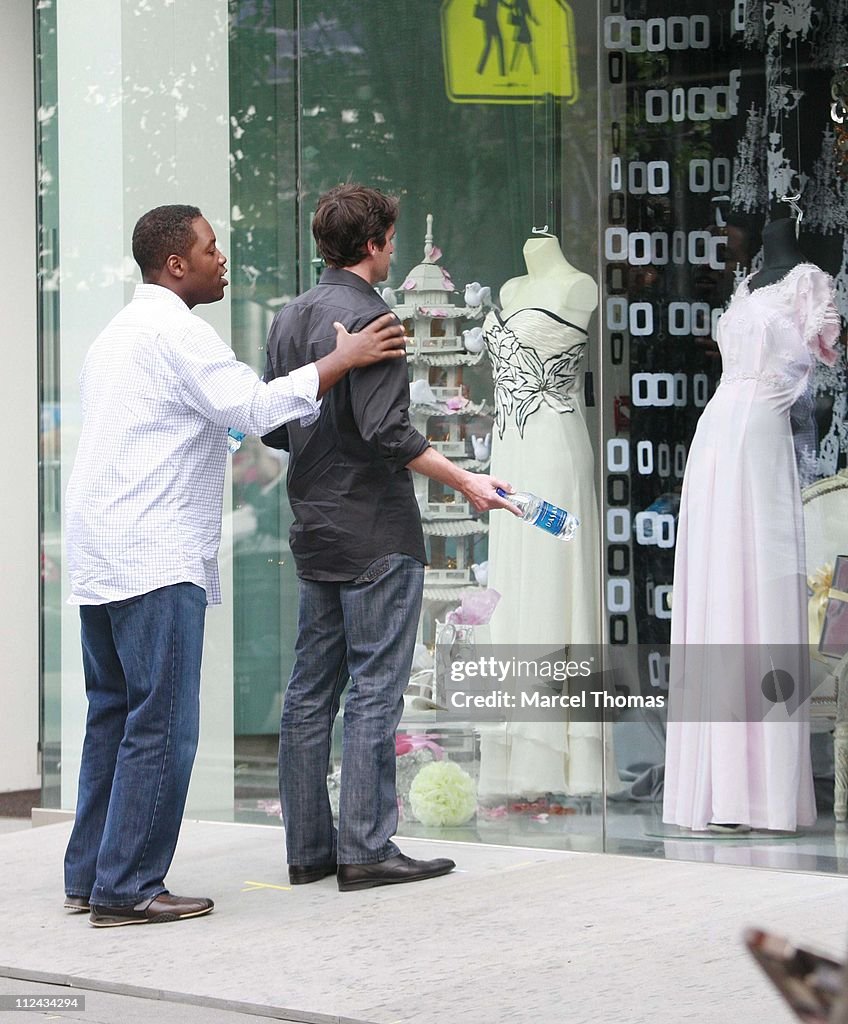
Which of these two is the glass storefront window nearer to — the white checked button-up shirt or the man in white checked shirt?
the man in white checked shirt

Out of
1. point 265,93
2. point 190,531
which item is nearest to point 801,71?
point 265,93

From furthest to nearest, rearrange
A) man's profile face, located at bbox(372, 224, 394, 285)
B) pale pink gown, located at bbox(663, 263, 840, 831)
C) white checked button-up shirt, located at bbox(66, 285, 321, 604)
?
pale pink gown, located at bbox(663, 263, 840, 831)
man's profile face, located at bbox(372, 224, 394, 285)
white checked button-up shirt, located at bbox(66, 285, 321, 604)

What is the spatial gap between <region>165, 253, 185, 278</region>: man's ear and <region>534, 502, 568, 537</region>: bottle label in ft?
4.00

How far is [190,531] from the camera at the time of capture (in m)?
3.76

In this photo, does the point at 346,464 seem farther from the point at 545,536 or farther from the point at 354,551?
the point at 545,536

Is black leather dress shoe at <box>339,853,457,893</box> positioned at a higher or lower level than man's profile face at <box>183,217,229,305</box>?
lower

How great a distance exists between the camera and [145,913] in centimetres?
374

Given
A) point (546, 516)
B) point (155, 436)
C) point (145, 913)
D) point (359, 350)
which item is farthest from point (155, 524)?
point (546, 516)

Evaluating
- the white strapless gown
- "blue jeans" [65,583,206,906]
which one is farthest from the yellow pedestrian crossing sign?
"blue jeans" [65,583,206,906]

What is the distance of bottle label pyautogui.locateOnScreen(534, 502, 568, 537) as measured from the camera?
4418 mm

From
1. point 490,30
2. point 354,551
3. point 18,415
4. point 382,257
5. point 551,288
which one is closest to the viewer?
point 354,551

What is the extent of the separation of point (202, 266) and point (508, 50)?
1712 mm

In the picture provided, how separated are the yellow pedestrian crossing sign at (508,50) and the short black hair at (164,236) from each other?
1.61m

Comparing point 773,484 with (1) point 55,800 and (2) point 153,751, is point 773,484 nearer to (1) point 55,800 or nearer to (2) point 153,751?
(2) point 153,751
